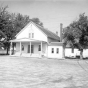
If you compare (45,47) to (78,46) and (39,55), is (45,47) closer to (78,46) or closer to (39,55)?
(39,55)

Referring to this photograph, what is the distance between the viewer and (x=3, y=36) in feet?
124

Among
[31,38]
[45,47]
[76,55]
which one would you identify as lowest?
[76,55]

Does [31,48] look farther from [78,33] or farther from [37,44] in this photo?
[78,33]

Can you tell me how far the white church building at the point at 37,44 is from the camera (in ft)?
105

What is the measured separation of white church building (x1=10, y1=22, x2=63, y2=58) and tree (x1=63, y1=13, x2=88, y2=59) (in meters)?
3.83

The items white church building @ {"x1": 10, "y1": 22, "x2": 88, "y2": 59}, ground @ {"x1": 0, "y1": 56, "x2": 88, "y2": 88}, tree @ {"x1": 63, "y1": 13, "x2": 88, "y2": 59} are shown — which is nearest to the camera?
ground @ {"x1": 0, "y1": 56, "x2": 88, "y2": 88}

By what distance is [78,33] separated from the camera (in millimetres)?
27688

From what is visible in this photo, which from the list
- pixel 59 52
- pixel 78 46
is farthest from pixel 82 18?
pixel 59 52

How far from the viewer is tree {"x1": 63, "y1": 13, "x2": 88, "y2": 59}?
91.0 feet

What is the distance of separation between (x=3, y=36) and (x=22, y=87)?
3237 centimetres

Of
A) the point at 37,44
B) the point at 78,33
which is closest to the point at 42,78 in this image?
the point at 78,33

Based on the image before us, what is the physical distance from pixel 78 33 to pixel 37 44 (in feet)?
36.0

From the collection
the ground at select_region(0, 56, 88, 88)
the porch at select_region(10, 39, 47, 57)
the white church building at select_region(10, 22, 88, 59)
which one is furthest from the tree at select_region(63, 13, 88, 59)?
the ground at select_region(0, 56, 88, 88)

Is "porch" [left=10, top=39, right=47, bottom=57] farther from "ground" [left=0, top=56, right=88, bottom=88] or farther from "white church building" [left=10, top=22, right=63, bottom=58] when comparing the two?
"ground" [left=0, top=56, right=88, bottom=88]
